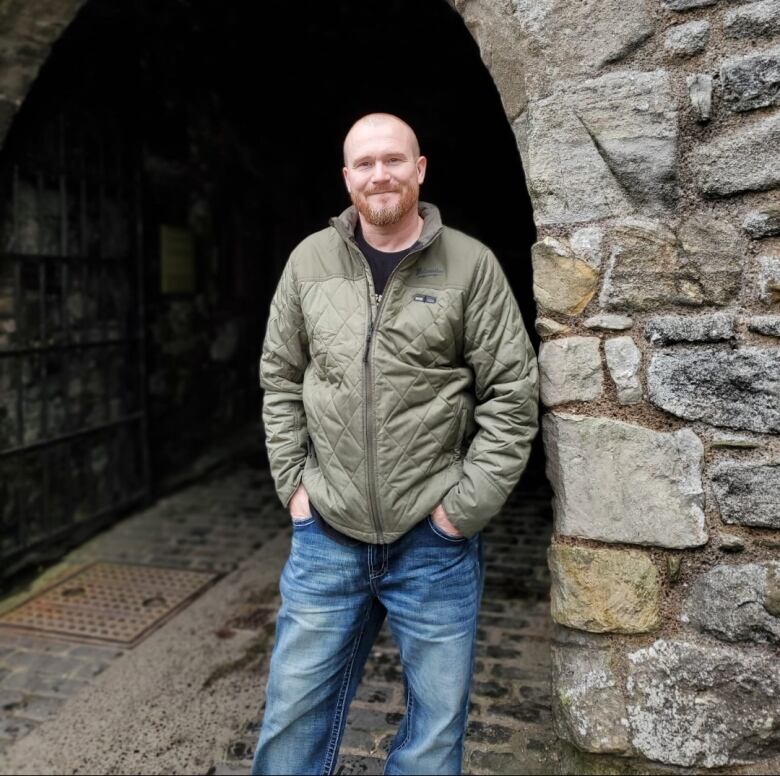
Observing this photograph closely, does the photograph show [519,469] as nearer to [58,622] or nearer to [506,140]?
[58,622]

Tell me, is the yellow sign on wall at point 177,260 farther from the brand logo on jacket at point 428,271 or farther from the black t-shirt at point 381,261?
the brand logo on jacket at point 428,271

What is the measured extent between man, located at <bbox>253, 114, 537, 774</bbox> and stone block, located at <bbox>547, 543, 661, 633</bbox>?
312 millimetres

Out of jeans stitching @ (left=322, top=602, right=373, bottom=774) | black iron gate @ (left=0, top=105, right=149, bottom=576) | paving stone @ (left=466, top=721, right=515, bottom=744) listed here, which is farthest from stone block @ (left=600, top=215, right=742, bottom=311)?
black iron gate @ (left=0, top=105, right=149, bottom=576)

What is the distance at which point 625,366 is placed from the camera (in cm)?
197

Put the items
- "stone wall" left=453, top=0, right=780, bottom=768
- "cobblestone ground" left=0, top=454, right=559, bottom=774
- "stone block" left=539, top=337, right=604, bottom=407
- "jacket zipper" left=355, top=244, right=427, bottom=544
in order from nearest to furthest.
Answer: "jacket zipper" left=355, top=244, right=427, bottom=544 → "stone wall" left=453, top=0, right=780, bottom=768 → "stone block" left=539, top=337, right=604, bottom=407 → "cobblestone ground" left=0, top=454, right=559, bottom=774

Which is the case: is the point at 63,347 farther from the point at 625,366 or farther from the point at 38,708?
the point at 625,366

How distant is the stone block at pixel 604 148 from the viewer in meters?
1.91

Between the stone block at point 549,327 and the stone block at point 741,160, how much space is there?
1.62 feet

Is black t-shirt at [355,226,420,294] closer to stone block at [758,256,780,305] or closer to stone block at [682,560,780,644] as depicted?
stone block at [758,256,780,305]

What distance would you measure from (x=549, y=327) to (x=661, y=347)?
0.29 metres

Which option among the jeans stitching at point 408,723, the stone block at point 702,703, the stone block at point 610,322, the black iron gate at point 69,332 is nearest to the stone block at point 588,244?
the stone block at point 610,322

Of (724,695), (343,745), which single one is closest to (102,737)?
(343,745)

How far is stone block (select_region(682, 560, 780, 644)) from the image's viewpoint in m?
1.92

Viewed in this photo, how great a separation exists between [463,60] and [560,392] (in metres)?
5.24
